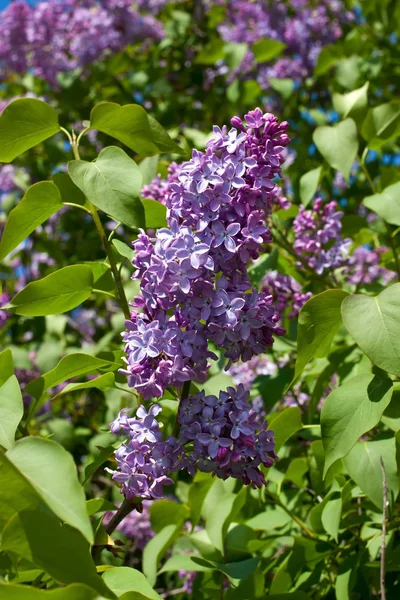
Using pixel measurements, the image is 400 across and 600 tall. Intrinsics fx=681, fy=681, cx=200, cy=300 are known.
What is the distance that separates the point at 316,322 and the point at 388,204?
0.53 meters

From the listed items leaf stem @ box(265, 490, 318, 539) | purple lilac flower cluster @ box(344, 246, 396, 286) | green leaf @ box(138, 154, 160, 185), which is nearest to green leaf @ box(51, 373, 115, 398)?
leaf stem @ box(265, 490, 318, 539)

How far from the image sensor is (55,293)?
3.56 feet

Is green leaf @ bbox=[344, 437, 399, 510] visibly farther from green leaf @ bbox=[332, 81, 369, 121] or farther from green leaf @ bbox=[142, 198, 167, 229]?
green leaf @ bbox=[332, 81, 369, 121]

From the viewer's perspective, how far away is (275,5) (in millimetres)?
4062

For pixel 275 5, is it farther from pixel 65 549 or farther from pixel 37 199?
pixel 65 549

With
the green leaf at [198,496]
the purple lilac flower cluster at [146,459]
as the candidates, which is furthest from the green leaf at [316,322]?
the green leaf at [198,496]

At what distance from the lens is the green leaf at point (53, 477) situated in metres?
0.65

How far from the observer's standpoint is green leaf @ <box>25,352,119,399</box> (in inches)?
40.0

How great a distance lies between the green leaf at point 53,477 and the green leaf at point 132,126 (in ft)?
1.96

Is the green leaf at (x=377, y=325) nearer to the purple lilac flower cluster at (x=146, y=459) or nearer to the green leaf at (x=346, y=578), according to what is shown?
the purple lilac flower cluster at (x=146, y=459)

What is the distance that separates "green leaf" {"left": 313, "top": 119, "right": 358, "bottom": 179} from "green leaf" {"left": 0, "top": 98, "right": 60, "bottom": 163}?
65 cm

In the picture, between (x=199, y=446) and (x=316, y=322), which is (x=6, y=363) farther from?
(x=316, y=322)

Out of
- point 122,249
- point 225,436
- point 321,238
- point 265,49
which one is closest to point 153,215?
point 122,249

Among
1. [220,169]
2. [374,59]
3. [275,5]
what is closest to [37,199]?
[220,169]
